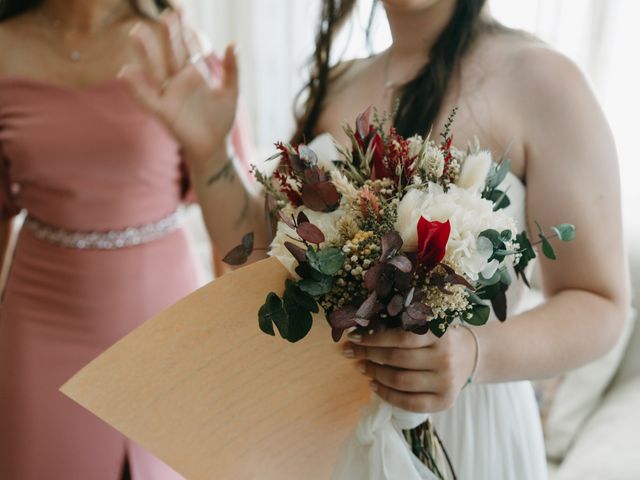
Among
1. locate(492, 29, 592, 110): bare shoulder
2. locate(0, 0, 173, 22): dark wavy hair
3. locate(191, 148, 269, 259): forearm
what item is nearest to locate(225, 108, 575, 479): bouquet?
locate(492, 29, 592, 110): bare shoulder

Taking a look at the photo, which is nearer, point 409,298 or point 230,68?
point 409,298

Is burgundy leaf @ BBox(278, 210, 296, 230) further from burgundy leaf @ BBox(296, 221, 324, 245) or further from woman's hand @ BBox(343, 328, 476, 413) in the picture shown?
woman's hand @ BBox(343, 328, 476, 413)

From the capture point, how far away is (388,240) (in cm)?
56

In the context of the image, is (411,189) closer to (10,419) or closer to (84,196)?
(84,196)

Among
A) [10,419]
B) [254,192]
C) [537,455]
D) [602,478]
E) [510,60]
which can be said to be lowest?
[602,478]

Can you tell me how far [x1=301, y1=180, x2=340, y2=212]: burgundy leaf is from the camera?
62cm

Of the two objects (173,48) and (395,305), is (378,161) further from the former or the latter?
(173,48)

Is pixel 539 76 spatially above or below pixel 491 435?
above

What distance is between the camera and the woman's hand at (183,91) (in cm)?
101

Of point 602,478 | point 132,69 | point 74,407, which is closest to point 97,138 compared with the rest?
point 132,69

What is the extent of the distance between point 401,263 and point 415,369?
0.19 metres

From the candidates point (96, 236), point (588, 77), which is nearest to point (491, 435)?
point (588, 77)

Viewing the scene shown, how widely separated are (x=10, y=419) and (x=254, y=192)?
2.26ft

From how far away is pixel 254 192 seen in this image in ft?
3.65
